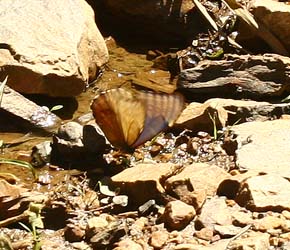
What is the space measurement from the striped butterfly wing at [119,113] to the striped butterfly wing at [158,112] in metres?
0.03

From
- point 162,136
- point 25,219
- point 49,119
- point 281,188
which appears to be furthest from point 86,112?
point 281,188

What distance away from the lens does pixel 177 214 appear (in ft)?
10.4

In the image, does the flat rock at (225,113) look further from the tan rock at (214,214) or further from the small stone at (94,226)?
the small stone at (94,226)

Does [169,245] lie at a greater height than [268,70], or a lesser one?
lesser

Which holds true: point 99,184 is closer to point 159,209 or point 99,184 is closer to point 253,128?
point 159,209

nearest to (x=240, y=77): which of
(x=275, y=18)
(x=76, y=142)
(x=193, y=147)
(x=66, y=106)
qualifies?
(x=275, y=18)

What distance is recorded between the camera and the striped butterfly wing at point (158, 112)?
378cm

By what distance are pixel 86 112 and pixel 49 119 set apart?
236mm

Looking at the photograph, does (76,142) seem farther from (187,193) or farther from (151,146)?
(187,193)

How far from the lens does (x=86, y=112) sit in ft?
14.5

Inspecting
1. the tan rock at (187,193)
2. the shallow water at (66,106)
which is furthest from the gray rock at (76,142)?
the tan rock at (187,193)

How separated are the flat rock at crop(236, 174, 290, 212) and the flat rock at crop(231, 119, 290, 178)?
0.52 feet

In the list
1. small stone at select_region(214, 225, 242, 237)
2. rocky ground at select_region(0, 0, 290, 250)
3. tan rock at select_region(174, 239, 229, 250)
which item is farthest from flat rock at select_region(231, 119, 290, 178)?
tan rock at select_region(174, 239, 229, 250)

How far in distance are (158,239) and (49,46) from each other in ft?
5.48
